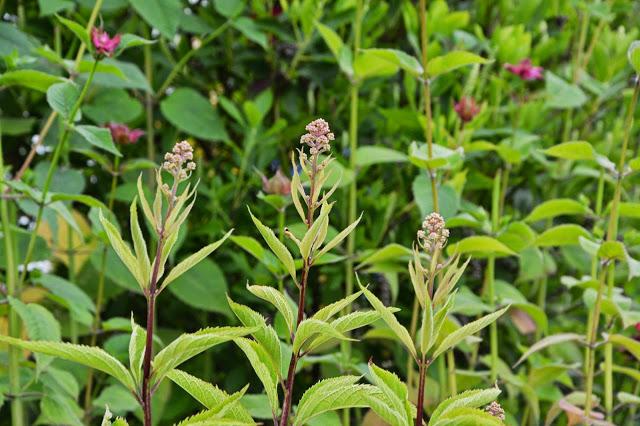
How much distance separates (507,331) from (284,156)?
18.3 inches

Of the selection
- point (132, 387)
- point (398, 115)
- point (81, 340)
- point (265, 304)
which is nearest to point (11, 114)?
point (81, 340)

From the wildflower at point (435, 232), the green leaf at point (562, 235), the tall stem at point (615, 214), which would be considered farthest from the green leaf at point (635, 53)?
the wildflower at point (435, 232)

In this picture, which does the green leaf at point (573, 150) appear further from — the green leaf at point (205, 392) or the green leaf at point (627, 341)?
the green leaf at point (205, 392)

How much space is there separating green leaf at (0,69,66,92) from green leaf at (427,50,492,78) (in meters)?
0.38

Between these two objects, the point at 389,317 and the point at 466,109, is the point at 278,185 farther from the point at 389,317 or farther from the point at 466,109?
the point at 389,317

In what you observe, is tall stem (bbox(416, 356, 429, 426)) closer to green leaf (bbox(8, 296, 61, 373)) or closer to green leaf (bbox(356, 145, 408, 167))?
green leaf (bbox(8, 296, 61, 373))

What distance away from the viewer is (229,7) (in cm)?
135

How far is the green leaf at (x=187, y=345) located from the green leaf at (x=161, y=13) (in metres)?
0.79

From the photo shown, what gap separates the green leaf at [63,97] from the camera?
874mm

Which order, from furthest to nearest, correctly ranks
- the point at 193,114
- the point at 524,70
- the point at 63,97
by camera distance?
the point at 193,114 < the point at 524,70 < the point at 63,97

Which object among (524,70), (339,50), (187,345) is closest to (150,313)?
(187,345)

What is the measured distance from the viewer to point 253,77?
1519 mm

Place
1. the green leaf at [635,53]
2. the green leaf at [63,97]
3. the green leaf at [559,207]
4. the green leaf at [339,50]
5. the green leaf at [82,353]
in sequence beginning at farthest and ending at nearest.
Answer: the green leaf at [339,50] < the green leaf at [559,207] < the green leaf at [63,97] < the green leaf at [635,53] < the green leaf at [82,353]

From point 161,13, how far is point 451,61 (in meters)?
0.48
